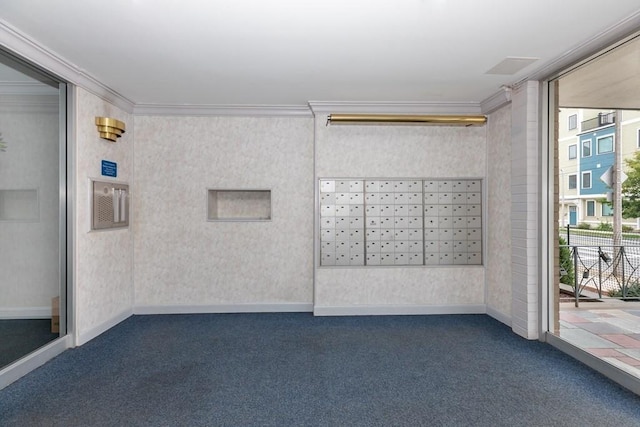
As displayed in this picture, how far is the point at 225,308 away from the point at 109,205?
1.78 metres

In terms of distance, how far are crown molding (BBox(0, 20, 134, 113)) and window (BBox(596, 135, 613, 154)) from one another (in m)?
4.57

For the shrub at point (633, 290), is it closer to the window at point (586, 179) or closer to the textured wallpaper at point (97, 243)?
the window at point (586, 179)

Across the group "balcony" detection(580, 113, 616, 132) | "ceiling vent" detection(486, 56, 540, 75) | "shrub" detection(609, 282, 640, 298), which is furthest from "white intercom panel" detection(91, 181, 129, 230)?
"shrub" detection(609, 282, 640, 298)

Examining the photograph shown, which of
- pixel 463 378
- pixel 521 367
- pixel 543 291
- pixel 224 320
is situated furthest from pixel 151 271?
pixel 543 291

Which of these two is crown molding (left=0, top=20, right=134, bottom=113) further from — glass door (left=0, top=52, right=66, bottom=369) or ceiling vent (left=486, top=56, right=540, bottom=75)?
ceiling vent (left=486, top=56, right=540, bottom=75)

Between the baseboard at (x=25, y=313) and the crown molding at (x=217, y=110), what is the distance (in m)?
2.45

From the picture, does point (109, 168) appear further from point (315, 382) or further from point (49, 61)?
point (315, 382)

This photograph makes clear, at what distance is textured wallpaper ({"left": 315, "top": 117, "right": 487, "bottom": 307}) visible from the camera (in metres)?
4.50

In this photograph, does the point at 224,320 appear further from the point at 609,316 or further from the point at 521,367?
the point at 609,316

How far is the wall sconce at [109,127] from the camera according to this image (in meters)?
3.75

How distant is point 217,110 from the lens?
453 centimetres

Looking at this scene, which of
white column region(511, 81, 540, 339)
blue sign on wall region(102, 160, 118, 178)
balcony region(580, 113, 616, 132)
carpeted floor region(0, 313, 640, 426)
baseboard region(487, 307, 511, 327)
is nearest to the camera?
carpeted floor region(0, 313, 640, 426)

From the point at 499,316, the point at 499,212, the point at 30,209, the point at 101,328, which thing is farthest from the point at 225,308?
the point at 499,212

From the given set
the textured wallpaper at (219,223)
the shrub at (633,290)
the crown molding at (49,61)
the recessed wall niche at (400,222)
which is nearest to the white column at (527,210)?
the shrub at (633,290)
